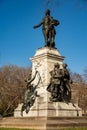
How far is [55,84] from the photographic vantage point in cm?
1861

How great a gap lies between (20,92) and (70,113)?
77.4 feet

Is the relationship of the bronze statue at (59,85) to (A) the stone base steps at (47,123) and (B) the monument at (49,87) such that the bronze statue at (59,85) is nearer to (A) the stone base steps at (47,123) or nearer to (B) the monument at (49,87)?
(B) the monument at (49,87)

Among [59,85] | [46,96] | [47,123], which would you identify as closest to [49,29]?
[59,85]

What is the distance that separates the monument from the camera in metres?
18.0

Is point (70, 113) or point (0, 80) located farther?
point (0, 80)

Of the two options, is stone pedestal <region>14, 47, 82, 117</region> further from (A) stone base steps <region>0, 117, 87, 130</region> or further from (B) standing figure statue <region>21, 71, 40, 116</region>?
(A) stone base steps <region>0, 117, 87, 130</region>

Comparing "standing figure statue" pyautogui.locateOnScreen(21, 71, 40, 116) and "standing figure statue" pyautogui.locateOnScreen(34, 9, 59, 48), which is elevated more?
"standing figure statue" pyautogui.locateOnScreen(34, 9, 59, 48)

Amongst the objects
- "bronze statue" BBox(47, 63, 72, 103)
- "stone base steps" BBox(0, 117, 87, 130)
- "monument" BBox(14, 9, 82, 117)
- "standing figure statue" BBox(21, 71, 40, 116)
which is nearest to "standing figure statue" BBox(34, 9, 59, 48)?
"monument" BBox(14, 9, 82, 117)

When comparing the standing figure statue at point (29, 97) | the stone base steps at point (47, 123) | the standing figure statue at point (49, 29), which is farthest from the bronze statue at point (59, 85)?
the standing figure statue at point (49, 29)

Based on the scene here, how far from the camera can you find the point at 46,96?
18.7m

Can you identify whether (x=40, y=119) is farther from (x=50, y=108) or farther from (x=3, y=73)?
(x=3, y=73)

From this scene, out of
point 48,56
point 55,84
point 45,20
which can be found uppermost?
point 45,20

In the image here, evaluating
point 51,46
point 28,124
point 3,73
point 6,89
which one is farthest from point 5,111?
point 28,124

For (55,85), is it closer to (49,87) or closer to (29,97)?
(49,87)
